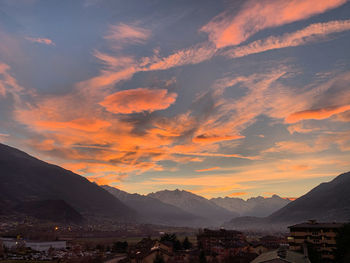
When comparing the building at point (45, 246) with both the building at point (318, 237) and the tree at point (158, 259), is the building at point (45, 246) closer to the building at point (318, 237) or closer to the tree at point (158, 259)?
the tree at point (158, 259)

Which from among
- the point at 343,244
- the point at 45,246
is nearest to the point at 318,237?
the point at 343,244

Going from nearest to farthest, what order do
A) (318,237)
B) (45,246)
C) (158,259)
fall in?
(158,259), (318,237), (45,246)

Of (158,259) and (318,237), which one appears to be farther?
(318,237)

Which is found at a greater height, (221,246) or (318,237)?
(318,237)

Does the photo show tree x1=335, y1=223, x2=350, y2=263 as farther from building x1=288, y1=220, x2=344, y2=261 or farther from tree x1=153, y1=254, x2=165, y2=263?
tree x1=153, y1=254, x2=165, y2=263

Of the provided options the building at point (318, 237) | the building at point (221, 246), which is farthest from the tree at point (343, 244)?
the building at point (221, 246)

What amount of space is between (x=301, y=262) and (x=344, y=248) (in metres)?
14.8

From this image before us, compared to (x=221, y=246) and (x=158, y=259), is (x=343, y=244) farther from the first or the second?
(x=221, y=246)

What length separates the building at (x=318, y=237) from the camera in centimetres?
10056

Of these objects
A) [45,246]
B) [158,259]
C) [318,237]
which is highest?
[318,237]

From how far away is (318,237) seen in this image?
104 metres

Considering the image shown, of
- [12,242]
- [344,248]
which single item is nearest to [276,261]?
[344,248]

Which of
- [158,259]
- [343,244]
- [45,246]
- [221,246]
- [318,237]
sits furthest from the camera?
[45,246]

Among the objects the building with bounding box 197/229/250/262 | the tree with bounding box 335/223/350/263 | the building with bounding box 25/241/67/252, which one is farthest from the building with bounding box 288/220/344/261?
the building with bounding box 25/241/67/252
